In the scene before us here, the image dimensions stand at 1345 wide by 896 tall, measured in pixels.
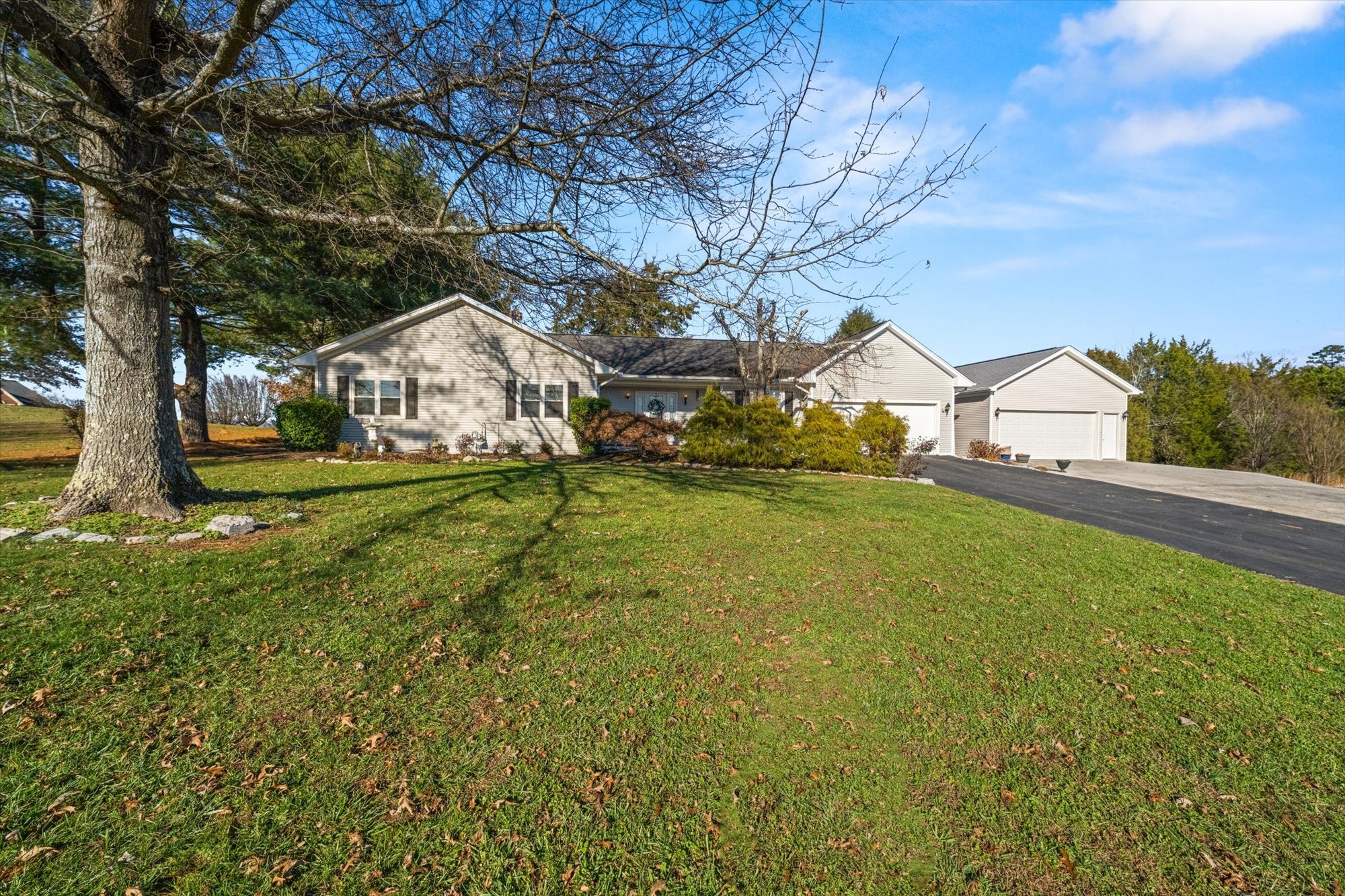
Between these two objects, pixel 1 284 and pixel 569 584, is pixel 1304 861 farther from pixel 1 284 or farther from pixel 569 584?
pixel 1 284

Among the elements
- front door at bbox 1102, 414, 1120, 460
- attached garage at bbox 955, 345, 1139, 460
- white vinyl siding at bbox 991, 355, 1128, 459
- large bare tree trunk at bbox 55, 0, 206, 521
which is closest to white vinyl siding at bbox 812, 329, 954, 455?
attached garage at bbox 955, 345, 1139, 460

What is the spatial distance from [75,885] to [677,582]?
401 centimetres

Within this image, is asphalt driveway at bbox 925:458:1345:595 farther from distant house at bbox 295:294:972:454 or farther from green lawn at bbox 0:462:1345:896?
distant house at bbox 295:294:972:454

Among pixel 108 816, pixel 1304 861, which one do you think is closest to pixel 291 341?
pixel 108 816

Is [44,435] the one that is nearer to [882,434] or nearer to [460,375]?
[460,375]

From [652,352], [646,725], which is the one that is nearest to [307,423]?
[652,352]

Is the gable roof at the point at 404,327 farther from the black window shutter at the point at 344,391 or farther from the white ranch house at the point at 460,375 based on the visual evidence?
the black window shutter at the point at 344,391

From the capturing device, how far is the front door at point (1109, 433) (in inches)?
888

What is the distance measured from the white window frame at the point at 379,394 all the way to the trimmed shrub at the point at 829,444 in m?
12.1

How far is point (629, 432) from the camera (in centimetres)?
1656

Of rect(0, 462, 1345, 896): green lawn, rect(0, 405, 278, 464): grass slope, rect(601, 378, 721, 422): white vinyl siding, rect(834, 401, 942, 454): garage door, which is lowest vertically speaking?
rect(0, 462, 1345, 896): green lawn

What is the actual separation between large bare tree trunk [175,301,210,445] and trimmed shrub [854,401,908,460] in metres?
18.7

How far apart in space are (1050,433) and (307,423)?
26.5 meters

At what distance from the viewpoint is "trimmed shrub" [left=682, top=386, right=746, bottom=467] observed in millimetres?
15094
